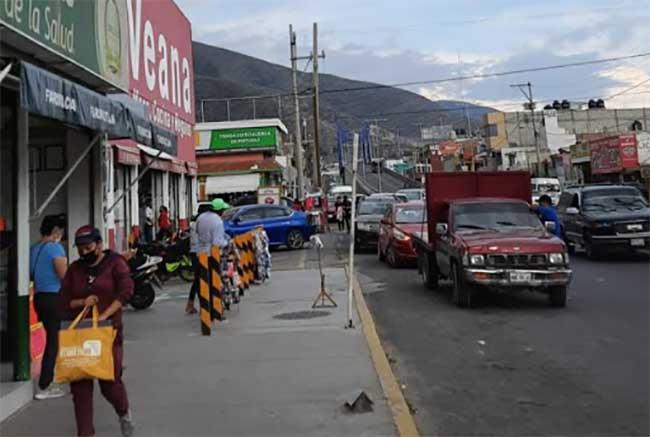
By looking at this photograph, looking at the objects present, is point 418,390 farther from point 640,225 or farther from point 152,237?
point 152,237

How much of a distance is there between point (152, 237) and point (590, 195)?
12.4 meters

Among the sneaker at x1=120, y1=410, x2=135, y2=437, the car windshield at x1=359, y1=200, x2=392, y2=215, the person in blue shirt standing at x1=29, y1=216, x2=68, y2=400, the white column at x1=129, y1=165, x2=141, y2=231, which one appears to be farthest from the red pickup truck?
the white column at x1=129, y1=165, x2=141, y2=231

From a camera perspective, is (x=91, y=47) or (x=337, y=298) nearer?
(x=91, y=47)

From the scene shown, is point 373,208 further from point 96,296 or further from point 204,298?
point 96,296

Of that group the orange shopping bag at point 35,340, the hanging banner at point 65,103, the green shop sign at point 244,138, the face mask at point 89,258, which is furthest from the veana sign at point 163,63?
the green shop sign at point 244,138

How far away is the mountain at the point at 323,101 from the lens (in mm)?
79188

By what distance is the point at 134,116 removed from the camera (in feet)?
28.7

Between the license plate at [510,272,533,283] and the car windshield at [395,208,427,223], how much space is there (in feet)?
24.1

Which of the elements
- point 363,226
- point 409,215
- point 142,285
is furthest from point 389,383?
point 363,226

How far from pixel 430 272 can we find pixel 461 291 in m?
2.38

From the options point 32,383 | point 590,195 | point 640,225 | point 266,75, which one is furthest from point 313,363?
point 266,75

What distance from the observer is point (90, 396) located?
551 cm

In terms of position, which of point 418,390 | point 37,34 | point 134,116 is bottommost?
point 418,390

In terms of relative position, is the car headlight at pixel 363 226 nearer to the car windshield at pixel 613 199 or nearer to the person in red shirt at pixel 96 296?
the car windshield at pixel 613 199
